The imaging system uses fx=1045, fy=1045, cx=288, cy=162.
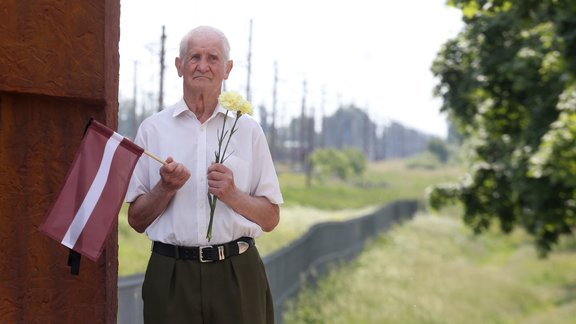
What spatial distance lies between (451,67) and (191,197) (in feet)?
66.1

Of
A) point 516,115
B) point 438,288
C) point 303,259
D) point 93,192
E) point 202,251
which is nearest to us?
point 93,192

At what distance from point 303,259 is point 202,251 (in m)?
15.6

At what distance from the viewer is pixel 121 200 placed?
3305mm

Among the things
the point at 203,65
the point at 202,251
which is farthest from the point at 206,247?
the point at 203,65

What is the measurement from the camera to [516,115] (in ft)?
71.4

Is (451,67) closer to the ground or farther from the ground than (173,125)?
farther from the ground

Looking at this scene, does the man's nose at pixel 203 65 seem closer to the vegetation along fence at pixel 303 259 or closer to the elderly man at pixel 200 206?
the elderly man at pixel 200 206

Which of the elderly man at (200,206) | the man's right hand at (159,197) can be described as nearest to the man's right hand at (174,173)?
the man's right hand at (159,197)

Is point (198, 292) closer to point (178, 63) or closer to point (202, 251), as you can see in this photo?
point (202, 251)

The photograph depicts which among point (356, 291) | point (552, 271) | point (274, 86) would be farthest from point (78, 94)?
point (274, 86)

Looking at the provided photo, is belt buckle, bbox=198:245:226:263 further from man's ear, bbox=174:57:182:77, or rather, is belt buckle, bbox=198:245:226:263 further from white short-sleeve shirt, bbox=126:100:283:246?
man's ear, bbox=174:57:182:77

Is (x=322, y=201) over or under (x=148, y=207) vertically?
under

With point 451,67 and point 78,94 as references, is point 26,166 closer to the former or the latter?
point 78,94

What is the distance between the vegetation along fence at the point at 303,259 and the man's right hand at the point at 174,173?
7.09ft
